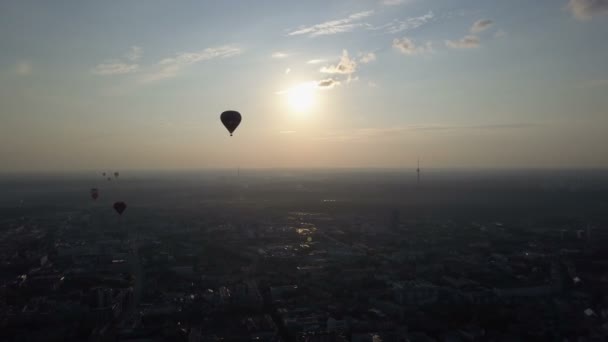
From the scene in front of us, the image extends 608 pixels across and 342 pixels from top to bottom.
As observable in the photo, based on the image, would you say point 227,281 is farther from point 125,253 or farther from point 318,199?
point 318,199

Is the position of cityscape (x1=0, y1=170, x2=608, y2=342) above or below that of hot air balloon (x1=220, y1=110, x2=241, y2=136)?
below

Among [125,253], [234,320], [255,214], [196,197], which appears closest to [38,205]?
[196,197]

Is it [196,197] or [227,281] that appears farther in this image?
[196,197]

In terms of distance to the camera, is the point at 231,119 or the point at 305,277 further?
the point at 305,277

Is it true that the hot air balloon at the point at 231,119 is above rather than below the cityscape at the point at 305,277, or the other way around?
above

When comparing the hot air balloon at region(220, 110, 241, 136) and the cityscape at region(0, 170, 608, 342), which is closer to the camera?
the cityscape at region(0, 170, 608, 342)

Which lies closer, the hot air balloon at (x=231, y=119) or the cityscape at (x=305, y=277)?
the cityscape at (x=305, y=277)

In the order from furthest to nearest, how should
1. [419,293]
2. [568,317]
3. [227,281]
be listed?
1. [227,281]
2. [419,293]
3. [568,317]

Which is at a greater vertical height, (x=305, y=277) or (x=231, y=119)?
(x=231, y=119)
